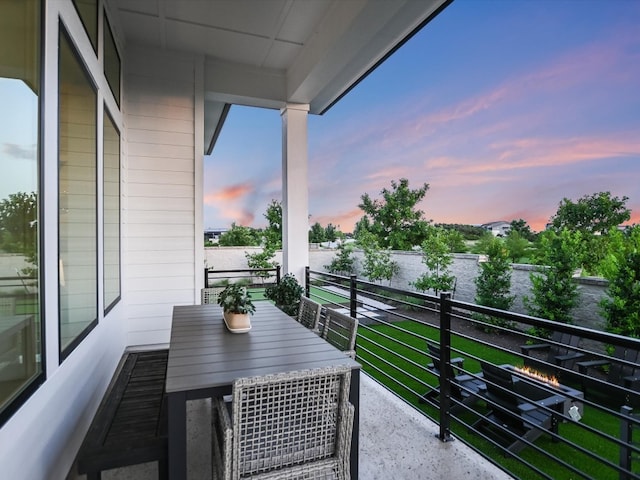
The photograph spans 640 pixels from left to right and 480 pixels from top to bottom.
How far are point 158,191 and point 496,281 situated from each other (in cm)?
753

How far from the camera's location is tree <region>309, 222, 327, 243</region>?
15679 millimetres

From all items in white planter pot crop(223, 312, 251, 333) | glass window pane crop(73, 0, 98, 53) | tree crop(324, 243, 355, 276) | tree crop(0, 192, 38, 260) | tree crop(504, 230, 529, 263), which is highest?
glass window pane crop(73, 0, 98, 53)

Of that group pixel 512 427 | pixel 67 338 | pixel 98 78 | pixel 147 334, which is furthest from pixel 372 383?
pixel 98 78

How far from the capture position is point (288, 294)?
429 cm

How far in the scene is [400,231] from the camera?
44.2 feet

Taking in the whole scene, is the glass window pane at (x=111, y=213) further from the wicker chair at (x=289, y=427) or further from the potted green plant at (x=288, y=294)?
the wicker chair at (x=289, y=427)

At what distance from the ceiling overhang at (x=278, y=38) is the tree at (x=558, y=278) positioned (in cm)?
527

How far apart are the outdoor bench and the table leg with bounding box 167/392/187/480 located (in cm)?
12

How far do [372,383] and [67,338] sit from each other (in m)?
2.29

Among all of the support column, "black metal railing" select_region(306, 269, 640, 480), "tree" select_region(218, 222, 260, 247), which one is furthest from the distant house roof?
the support column

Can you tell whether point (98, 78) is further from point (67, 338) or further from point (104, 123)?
point (67, 338)

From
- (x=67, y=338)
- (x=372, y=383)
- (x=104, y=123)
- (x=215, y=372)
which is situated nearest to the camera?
(x=215, y=372)

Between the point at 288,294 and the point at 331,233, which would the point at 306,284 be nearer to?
the point at 288,294

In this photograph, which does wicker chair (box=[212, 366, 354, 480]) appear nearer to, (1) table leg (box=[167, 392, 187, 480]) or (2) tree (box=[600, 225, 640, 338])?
(1) table leg (box=[167, 392, 187, 480])
